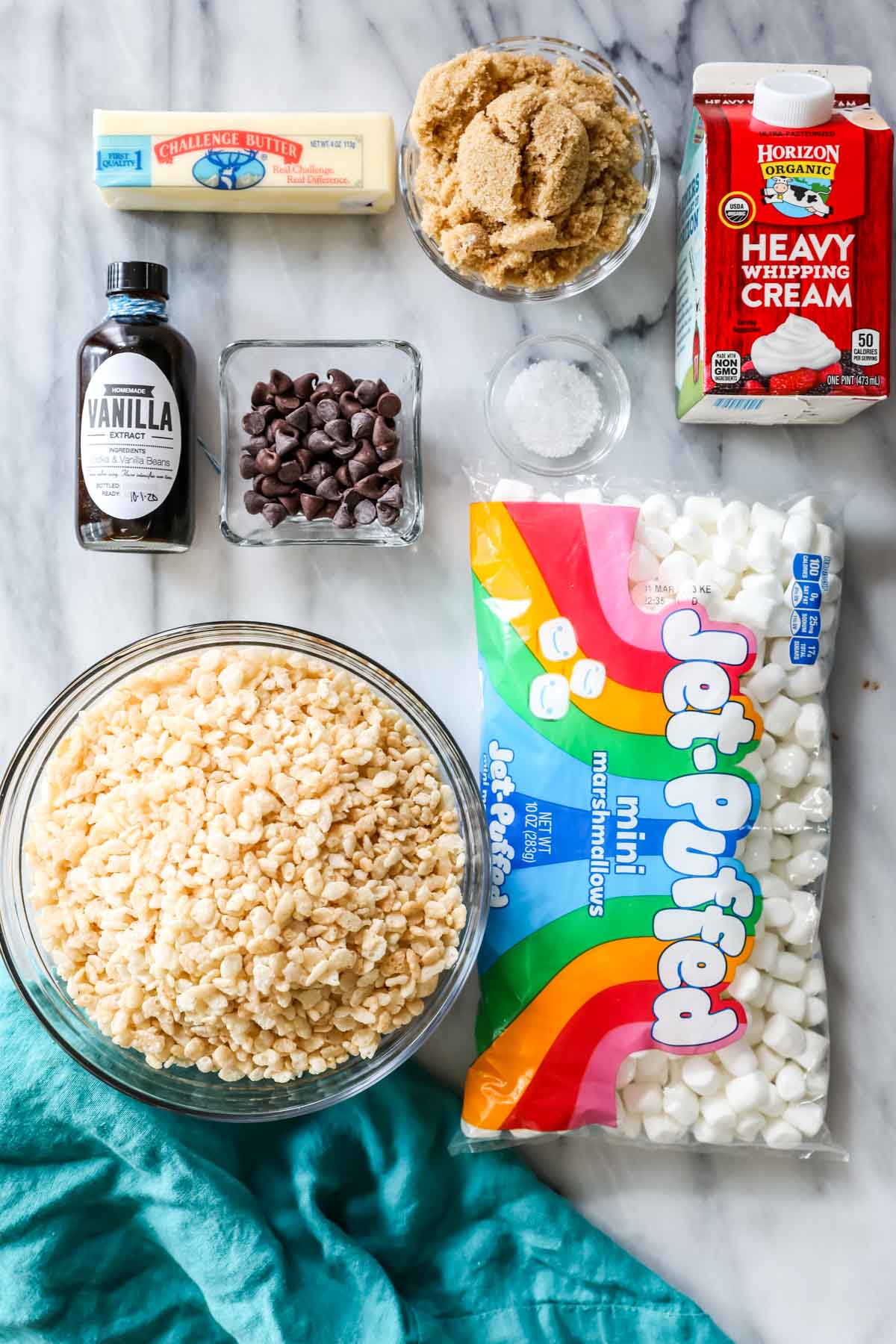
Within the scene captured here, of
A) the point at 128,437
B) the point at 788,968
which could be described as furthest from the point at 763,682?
the point at 128,437

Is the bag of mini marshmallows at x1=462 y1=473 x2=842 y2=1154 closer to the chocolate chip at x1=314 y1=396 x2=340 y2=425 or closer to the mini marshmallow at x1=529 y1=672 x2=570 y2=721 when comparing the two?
the mini marshmallow at x1=529 y1=672 x2=570 y2=721

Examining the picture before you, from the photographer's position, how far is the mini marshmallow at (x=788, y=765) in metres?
1.04

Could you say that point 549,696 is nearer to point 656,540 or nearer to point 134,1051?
point 656,540

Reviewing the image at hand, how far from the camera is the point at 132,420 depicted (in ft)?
3.39

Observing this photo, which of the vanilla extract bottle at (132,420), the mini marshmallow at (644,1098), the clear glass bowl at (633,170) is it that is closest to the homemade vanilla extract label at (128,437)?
the vanilla extract bottle at (132,420)

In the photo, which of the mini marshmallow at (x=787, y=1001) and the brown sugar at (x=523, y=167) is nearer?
the brown sugar at (x=523, y=167)

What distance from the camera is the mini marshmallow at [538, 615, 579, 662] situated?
1021 millimetres

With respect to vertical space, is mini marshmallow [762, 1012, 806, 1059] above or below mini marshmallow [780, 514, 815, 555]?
below

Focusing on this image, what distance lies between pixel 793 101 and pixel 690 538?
40cm

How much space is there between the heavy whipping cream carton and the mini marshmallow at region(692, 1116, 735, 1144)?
72 centimetres

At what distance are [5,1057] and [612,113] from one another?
110 cm

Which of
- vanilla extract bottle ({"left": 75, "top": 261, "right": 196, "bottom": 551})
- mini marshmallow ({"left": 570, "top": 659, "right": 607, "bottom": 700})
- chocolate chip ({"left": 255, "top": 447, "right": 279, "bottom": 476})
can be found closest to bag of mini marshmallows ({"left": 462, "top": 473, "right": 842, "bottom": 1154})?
mini marshmallow ({"left": 570, "top": 659, "right": 607, "bottom": 700})

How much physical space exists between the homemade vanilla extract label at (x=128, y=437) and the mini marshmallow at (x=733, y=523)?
561 mm

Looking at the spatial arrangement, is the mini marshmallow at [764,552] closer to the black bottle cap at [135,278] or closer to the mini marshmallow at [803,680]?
the mini marshmallow at [803,680]
